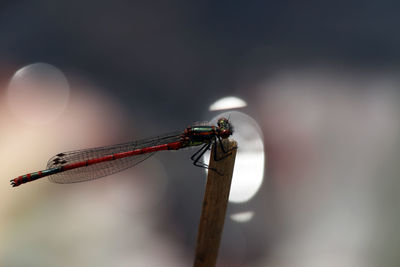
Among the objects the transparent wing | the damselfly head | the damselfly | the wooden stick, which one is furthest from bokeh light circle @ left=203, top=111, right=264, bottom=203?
the wooden stick

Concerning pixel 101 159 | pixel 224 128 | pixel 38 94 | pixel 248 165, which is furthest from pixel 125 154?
pixel 38 94

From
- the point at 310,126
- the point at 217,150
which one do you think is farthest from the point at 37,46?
the point at 310,126

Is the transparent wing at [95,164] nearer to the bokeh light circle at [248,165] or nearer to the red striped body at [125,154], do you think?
the red striped body at [125,154]

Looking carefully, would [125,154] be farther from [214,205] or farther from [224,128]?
[214,205]

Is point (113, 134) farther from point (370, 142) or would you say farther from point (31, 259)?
point (370, 142)

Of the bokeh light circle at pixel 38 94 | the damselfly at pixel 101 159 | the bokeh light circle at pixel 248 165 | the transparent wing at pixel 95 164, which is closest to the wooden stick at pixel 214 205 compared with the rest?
the damselfly at pixel 101 159
